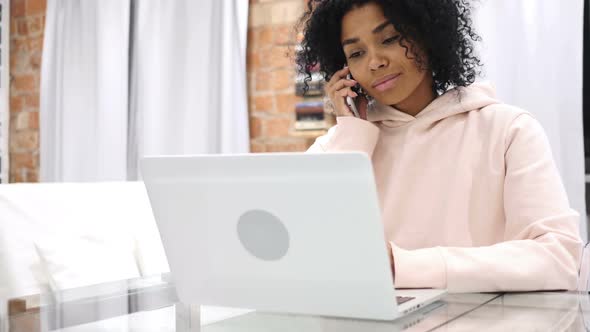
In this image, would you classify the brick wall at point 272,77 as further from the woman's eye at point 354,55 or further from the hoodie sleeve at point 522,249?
the hoodie sleeve at point 522,249

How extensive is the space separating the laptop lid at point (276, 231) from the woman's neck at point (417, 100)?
0.88 meters

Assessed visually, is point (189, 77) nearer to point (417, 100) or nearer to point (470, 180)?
point (417, 100)

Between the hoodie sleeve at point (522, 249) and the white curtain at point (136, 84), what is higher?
the white curtain at point (136, 84)

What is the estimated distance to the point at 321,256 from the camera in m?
0.87

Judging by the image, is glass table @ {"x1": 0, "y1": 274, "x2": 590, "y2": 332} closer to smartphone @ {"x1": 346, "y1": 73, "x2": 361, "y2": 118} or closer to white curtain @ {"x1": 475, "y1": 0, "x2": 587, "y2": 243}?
smartphone @ {"x1": 346, "y1": 73, "x2": 361, "y2": 118}

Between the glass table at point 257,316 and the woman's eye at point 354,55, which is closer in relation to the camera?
the glass table at point 257,316

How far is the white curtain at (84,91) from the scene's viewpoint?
3.53 meters

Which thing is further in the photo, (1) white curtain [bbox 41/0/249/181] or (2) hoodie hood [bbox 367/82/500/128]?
(1) white curtain [bbox 41/0/249/181]

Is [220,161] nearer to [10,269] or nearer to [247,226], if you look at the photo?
[247,226]

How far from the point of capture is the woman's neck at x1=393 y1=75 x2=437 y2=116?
1.73 metres

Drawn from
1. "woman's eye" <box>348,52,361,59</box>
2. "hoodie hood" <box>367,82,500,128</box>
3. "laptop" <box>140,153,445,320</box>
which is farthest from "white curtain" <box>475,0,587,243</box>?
"laptop" <box>140,153,445,320</box>

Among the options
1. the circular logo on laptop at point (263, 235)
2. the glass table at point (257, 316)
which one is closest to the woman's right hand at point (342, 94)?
the glass table at point (257, 316)

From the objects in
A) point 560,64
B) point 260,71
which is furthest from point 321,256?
point 260,71

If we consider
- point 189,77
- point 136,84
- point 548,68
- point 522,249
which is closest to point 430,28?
point 522,249
